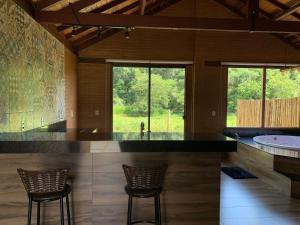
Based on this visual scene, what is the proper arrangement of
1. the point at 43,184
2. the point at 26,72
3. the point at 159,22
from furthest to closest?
1. the point at 159,22
2. the point at 26,72
3. the point at 43,184

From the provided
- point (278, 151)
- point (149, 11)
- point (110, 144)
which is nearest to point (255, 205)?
point (278, 151)

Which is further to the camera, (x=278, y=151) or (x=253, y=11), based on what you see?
(x=278, y=151)

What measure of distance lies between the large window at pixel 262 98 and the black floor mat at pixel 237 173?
165 cm

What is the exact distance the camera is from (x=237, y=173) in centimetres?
550

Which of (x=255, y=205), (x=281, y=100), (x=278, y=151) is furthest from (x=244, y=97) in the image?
(x=255, y=205)

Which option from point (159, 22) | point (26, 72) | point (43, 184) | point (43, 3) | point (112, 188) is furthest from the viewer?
point (159, 22)

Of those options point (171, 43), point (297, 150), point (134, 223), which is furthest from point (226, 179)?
point (171, 43)

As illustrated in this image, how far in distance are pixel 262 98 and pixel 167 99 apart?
2.35m

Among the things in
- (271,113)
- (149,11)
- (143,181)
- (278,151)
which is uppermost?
(149,11)

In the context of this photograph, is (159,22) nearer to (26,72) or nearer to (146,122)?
(26,72)

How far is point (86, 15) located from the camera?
4297 millimetres

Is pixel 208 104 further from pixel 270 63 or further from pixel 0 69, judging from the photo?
pixel 0 69

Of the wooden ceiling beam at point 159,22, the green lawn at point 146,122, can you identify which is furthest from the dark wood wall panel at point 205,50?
the wooden ceiling beam at point 159,22

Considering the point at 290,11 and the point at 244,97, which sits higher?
the point at 290,11
